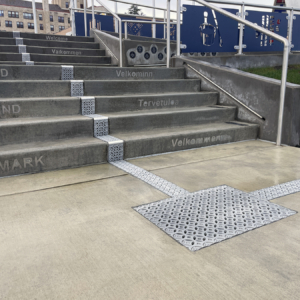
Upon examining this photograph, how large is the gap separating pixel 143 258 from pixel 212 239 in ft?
1.52

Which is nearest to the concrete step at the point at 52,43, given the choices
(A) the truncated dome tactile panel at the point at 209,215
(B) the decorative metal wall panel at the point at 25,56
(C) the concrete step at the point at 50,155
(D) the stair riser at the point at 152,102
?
(B) the decorative metal wall panel at the point at 25,56

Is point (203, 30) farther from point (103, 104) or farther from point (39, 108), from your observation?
point (39, 108)

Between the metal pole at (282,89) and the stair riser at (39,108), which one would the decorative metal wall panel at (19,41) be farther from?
the metal pole at (282,89)

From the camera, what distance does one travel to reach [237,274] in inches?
59.5

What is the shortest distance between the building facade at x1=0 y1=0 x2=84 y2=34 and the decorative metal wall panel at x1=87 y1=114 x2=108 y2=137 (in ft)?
278

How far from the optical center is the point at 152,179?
9.31 feet

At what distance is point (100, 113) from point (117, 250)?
8.44 feet

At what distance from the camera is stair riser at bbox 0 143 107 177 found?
2.80m

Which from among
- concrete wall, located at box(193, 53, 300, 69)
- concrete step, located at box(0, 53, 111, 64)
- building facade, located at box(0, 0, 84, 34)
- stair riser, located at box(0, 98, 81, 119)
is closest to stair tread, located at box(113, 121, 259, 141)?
stair riser, located at box(0, 98, 81, 119)

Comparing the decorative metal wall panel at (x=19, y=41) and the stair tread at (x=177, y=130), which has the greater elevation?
the decorative metal wall panel at (x=19, y=41)

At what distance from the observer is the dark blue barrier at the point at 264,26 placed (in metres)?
6.67

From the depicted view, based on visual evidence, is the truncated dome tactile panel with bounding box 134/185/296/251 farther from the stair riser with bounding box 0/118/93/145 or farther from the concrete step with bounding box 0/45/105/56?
the concrete step with bounding box 0/45/105/56

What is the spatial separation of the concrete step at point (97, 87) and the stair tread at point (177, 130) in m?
0.87

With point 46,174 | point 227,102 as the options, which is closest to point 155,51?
point 227,102
